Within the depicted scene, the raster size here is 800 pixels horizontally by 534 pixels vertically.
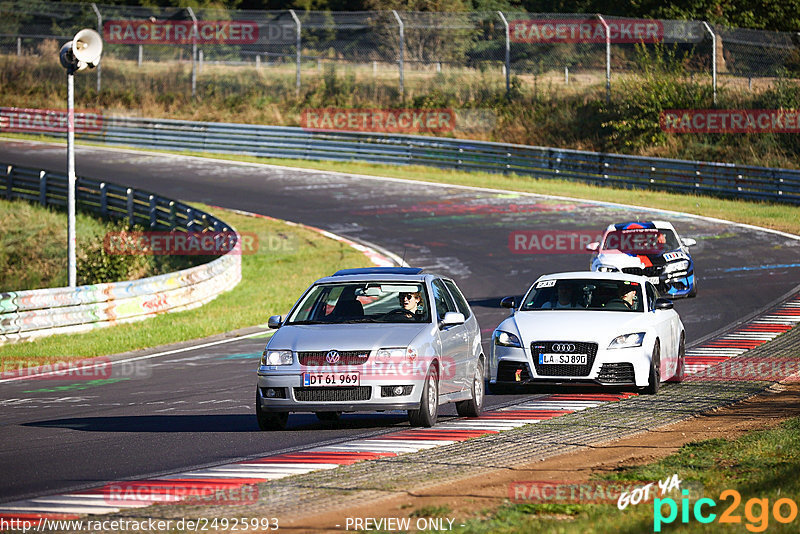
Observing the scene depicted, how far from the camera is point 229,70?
51406mm

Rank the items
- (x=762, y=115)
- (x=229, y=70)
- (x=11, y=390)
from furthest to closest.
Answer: (x=229, y=70) → (x=762, y=115) → (x=11, y=390)

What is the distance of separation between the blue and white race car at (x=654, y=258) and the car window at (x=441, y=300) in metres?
10.3

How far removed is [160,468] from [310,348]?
6.73ft

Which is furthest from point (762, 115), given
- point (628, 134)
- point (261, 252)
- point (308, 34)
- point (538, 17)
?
point (261, 252)

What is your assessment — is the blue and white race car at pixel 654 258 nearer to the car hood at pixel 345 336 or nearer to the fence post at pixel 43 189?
the car hood at pixel 345 336

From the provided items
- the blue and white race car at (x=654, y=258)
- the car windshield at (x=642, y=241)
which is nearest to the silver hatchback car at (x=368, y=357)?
the blue and white race car at (x=654, y=258)

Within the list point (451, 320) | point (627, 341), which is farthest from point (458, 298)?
point (627, 341)

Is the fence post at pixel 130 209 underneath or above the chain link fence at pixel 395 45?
underneath

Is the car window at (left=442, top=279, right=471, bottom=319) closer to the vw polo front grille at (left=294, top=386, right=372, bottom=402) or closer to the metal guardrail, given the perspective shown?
the vw polo front grille at (left=294, top=386, right=372, bottom=402)

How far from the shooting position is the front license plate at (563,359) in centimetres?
1291

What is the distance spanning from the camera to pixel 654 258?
904 inches

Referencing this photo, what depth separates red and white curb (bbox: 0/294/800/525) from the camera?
7695mm

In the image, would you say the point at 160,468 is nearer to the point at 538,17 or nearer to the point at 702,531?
the point at 702,531

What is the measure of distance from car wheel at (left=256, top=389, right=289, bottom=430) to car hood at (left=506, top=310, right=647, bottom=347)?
3.28m
